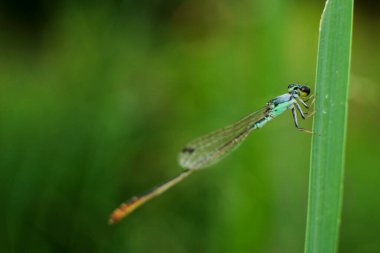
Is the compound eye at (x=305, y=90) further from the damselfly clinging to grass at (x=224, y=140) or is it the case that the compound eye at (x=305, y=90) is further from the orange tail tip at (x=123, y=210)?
the orange tail tip at (x=123, y=210)

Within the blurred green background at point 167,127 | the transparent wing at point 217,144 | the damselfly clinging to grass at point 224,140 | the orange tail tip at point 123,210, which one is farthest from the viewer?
the blurred green background at point 167,127

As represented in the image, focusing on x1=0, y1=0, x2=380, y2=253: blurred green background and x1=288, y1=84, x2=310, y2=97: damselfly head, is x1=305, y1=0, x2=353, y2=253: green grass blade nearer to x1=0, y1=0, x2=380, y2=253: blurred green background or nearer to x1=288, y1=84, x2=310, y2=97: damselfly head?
x1=288, y1=84, x2=310, y2=97: damselfly head

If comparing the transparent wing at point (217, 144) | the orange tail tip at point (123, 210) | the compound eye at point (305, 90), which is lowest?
the orange tail tip at point (123, 210)

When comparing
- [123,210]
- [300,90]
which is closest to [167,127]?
[123,210]

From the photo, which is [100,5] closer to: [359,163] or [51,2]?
[51,2]

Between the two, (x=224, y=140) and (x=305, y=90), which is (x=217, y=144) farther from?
(x=305, y=90)

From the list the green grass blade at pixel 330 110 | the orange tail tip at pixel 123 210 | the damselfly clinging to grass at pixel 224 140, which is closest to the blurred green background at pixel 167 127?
the damselfly clinging to grass at pixel 224 140

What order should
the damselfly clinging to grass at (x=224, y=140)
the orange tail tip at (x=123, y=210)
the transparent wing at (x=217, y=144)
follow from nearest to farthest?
the orange tail tip at (x=123, y=210), the damselfly clinging to grass at (x=224, y=140), the transparent wing at (x=217, y=144)
